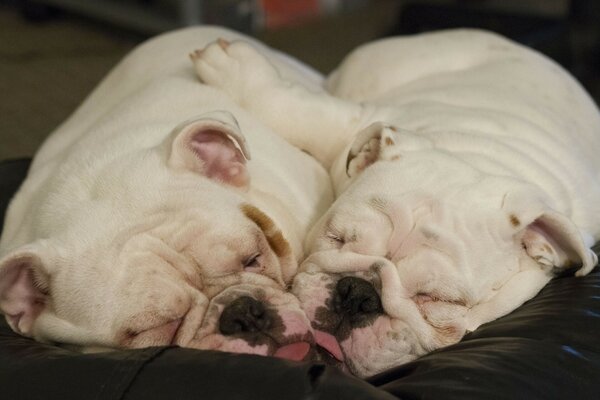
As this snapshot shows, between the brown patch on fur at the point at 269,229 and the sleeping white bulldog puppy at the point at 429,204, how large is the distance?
3.0 inches

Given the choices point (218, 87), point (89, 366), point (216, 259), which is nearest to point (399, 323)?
point (216, 259)

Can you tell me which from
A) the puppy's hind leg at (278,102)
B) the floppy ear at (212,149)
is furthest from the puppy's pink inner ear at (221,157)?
the puppy's hind leg at (278,102)

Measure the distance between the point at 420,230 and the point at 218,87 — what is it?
87 cm

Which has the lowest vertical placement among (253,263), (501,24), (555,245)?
(501,24)

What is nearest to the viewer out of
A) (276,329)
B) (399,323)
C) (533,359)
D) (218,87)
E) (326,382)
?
(326,382)

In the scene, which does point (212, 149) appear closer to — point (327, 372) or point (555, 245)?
point (327, 372)

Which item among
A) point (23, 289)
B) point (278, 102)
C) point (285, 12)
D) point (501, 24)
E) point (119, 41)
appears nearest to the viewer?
point (23, 289)

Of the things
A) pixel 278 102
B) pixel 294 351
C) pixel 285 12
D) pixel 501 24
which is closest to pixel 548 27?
pixel 501 24

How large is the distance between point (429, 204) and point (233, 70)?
2.70 ft

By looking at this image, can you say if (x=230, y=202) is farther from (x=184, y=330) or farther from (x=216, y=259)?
(x=184, y=330)

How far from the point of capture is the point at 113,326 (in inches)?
60.8

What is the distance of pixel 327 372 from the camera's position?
1303 millimetres

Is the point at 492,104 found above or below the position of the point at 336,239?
above

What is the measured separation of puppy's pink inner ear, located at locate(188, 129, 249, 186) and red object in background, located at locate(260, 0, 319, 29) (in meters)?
4.48
